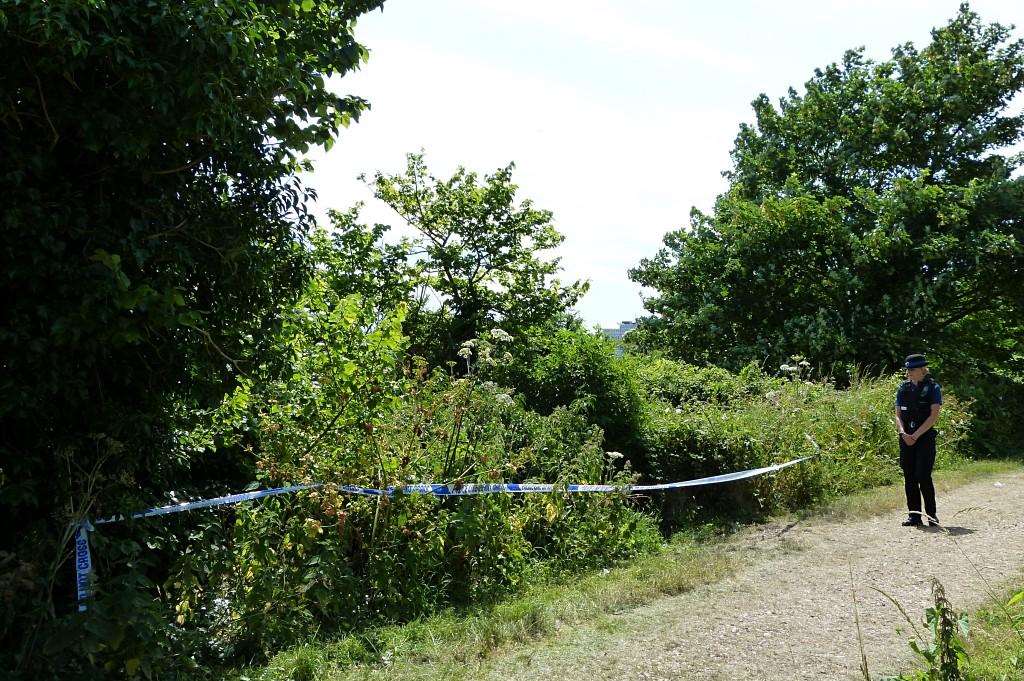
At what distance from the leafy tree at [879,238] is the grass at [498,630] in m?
11.3

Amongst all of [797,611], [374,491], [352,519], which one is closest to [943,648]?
[797,611]

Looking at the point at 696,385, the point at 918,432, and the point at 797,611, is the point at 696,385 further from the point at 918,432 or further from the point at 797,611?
the point at 797,611

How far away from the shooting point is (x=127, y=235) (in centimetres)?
446

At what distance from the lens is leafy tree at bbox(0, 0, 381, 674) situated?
4.15m

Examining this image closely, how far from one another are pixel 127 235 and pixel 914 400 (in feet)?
26.1

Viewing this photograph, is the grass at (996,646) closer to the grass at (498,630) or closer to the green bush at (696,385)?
the grass at (498,630)

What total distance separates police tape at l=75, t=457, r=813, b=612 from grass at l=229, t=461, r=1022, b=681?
2.82 feet

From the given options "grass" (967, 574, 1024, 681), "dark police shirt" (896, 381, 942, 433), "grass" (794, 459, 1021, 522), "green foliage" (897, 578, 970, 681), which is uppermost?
"dark police shirt" (896, 381, 942, 433)

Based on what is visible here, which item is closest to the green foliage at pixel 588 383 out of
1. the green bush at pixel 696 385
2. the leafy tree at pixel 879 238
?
the green bush at pixel 696 385

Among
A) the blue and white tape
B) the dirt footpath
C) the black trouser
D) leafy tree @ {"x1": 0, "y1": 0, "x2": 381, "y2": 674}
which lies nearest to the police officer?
the black trouser

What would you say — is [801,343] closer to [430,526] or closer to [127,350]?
[430,526]

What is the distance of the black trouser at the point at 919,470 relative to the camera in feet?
27.9

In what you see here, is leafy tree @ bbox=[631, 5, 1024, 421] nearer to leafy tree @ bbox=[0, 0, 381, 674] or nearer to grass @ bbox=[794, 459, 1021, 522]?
grass @ bbox=[794, 459, 1021, 522]

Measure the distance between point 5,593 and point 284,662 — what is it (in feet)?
5.64
